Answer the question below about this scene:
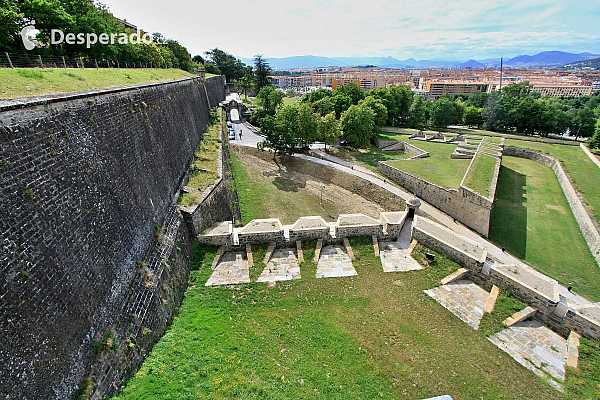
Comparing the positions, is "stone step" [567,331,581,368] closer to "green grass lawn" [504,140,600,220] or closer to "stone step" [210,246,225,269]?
"stone step" [210,246,225,269]

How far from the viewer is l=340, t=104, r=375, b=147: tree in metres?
33.2

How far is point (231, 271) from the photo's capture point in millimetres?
11008

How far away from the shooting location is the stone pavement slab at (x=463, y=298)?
31.1 ft

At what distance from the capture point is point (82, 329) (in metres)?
5.74

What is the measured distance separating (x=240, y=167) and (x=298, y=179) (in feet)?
18.8

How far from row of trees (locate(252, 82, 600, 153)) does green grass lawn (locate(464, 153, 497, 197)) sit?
500 inches

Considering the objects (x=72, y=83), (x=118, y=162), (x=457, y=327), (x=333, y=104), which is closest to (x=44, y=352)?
(x=118, y=162)

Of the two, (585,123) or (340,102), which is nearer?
(585,123)

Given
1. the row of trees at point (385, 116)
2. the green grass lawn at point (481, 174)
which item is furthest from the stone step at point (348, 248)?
the row of trees at point (385, 116)

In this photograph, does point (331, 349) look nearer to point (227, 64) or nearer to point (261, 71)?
point (261, 71)

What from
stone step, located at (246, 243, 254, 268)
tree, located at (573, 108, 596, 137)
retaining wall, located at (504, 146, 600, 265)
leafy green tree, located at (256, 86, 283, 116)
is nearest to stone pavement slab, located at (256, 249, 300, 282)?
stone step, located at (246, 243, 254, 268)

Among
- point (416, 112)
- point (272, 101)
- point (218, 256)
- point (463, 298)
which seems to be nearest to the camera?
point (463, 298)

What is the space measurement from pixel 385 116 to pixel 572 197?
76.8ft

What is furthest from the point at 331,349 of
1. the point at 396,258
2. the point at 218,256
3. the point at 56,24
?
the point at 56,24
